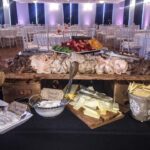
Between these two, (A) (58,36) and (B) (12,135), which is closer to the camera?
(B) (12,135)

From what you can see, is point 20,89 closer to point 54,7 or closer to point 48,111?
point 48,111

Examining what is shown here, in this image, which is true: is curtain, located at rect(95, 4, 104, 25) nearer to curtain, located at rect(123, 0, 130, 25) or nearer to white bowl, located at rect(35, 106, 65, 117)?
curtain, located at rect(123, 0, 130, 25)

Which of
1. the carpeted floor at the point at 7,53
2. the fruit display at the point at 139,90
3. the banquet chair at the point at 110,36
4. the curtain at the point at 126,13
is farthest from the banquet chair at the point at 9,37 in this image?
the curtain at the point at 126,13

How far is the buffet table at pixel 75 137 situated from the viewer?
0.89 metres

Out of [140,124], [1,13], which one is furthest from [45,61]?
[1,13]

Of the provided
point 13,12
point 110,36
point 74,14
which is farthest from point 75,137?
point 74,14

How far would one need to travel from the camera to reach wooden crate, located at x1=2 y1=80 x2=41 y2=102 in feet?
3.83

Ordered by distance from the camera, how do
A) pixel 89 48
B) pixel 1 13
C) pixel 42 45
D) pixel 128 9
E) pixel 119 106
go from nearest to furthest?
pixel 119 106 < pixel 89 48 < pixel 42 45 < pixel 1 13 < pixel 128 9

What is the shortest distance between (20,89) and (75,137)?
46cm

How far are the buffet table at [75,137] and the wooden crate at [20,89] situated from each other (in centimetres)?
26

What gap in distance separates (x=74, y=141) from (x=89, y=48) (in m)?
0.74

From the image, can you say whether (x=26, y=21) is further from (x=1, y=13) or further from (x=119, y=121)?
(x=119, y=121)

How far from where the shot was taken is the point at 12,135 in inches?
35.8

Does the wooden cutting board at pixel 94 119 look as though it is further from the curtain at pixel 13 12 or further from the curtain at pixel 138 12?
the curtain at pixel 13 12
